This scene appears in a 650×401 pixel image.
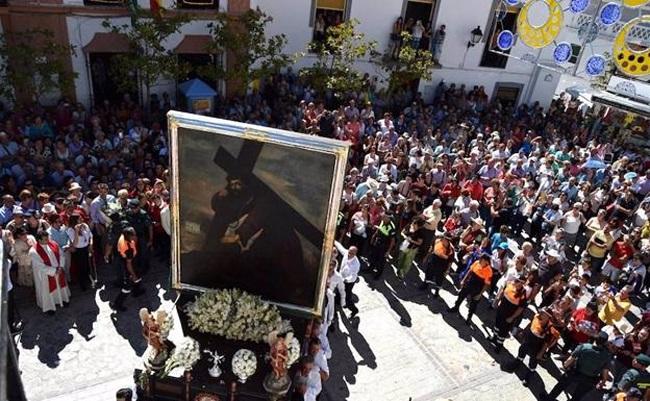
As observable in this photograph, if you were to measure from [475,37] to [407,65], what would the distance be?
432cm

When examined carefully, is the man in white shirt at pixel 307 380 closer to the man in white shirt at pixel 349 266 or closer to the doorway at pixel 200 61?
the man in white shirt at pixel 349 266

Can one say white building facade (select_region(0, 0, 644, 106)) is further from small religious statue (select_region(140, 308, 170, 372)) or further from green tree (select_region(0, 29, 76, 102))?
small religious statue (select_region(140, 308, 170, 372))

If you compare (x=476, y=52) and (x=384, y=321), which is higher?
(x=476, y=52)

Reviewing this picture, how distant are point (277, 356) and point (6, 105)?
12.4m

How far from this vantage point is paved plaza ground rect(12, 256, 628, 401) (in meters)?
7.87

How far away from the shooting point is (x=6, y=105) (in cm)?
1445

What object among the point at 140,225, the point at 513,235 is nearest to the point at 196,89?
the point at 140,225

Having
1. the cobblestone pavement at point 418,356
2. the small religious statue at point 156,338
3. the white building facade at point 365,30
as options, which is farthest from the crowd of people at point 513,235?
the white building facade at point 365,30

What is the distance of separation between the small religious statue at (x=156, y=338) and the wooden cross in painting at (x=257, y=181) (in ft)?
6.77

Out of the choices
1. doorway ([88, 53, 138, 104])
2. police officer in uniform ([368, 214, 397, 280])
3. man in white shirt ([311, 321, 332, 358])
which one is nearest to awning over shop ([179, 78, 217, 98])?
doorway ([88, 53, 138, 104])

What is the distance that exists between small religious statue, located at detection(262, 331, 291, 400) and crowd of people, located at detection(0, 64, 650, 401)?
315 millimetres

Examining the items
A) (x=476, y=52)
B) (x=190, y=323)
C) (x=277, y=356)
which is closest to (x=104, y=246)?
(x=190, y=323)

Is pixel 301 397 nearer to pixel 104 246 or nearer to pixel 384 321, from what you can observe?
pixel 384 321

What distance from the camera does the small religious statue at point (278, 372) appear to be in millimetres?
6551
